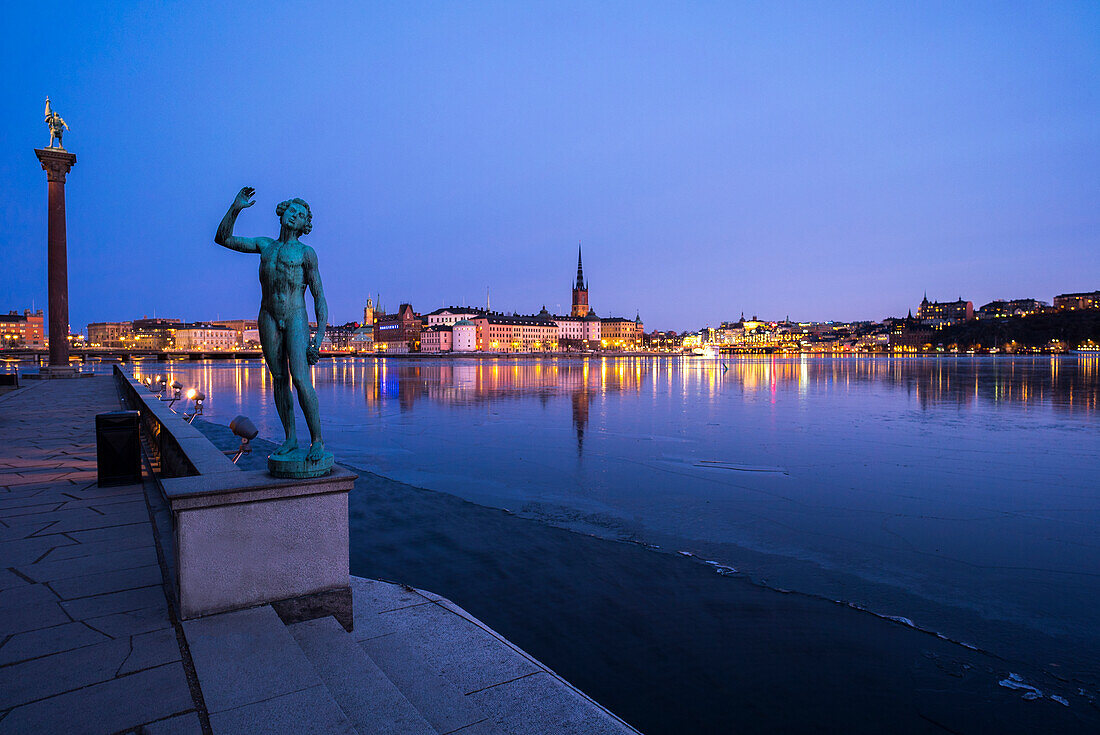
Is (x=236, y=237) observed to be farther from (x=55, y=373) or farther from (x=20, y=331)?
(x=20, y=331)

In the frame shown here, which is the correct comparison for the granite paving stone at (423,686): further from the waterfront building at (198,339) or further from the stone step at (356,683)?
the waterfront building at (198,339)

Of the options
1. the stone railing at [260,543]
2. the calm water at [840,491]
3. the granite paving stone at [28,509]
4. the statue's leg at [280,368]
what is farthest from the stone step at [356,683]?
the calm water at [840,491]

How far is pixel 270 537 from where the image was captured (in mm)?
4133

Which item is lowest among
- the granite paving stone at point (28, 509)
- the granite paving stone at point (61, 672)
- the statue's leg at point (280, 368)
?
the granite paving stone at point (61, 672)

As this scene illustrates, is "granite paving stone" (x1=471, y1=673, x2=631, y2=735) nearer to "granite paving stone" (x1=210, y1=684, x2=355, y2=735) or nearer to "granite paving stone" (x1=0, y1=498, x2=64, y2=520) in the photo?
"granite paving stone" (x1=210, y1=684, x2=355, y2=735)

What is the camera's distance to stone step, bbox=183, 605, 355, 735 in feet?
9.43

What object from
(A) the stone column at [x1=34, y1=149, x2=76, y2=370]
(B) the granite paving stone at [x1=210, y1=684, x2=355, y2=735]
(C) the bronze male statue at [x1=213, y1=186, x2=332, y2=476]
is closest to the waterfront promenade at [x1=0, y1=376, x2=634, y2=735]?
(B) the granite paving stone at [x1=210, y1=684, x2=355, y2=735]

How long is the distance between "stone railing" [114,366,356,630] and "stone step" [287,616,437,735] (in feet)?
0.79

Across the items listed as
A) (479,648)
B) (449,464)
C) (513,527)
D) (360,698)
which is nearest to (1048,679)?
(479,648)

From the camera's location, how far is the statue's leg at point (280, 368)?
183 inches

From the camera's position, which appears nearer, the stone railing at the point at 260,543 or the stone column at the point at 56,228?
the stone railing at the point at 260,543

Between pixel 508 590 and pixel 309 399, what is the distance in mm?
3086

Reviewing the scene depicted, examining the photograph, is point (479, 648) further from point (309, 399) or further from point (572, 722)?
point (309, 399)

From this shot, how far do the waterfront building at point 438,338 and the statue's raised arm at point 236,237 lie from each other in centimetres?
17980
